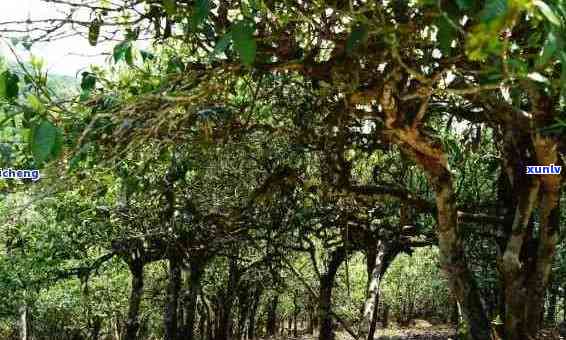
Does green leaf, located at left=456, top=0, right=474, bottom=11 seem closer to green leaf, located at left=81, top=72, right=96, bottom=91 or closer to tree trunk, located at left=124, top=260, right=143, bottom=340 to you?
green leaf, located at left=81, top=72, right=96, bottom=91

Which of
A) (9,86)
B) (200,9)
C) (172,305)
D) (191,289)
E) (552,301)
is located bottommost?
(552,301)

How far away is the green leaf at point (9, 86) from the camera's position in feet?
6.15

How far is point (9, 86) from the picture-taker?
191 centimetres

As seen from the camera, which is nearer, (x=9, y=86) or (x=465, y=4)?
(x=465, y=4)

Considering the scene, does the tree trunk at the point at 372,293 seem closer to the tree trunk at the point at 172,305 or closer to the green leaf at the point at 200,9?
the tree trunk at the point at 172,305

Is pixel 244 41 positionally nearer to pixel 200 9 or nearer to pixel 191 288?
pixel 200 9

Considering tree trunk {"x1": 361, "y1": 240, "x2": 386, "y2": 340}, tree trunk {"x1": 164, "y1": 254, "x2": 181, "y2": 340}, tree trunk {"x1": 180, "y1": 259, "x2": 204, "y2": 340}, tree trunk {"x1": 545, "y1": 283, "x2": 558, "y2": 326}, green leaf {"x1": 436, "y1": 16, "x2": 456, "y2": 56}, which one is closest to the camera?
green leaf {"x1": 436, "y1": 16, "x2": 456, "y2": 56}

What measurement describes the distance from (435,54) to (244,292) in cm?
2268

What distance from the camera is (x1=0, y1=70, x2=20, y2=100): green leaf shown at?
188 cm

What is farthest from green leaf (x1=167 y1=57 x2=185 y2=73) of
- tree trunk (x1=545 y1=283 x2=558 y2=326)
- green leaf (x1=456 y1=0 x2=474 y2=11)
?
tree trunk (x1=545 y1=283 x2=558 y2=326)

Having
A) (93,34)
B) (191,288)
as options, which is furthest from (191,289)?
(93,34)

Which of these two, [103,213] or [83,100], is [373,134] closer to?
[83,100]

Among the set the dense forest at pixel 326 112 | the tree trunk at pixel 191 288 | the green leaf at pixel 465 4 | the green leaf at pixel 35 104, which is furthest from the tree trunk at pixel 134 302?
the green leaf at pixel 465 4

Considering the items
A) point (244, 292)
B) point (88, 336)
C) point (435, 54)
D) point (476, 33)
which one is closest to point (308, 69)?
point (435, 54)
